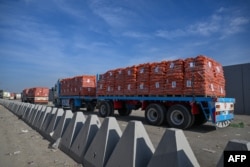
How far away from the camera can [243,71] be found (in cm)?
1859

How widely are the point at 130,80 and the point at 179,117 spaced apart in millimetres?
3794

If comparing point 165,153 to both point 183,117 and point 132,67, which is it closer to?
point 183,117

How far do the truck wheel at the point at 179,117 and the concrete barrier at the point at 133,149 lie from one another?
6.84 metres

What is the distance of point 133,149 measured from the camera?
368 cm

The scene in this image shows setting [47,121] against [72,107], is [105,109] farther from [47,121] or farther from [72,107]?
[47,121]

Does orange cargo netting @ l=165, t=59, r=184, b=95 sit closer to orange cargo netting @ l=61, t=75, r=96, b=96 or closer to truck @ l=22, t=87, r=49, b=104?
orange cargo netting @ l=61, t=75, r=96, b=96

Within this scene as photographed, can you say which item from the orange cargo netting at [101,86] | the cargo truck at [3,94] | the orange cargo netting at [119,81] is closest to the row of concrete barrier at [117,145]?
the orange cargo netting at [119,81]

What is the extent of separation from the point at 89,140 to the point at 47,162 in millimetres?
1122

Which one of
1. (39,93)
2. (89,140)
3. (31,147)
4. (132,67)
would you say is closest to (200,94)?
(132,67)

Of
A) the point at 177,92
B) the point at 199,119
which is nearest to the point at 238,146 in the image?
the point at 177,92

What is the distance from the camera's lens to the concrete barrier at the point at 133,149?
12.0ft

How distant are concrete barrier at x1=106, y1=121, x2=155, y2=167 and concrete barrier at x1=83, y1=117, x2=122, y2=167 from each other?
0.38m

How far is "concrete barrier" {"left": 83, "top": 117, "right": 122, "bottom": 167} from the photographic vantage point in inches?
173

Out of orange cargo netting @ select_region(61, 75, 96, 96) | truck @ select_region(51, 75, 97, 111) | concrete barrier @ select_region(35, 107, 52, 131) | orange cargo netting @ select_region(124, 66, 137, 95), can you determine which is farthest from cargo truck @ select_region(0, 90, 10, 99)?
concrete barrier @ select_region(35, 107, 52, 131)
